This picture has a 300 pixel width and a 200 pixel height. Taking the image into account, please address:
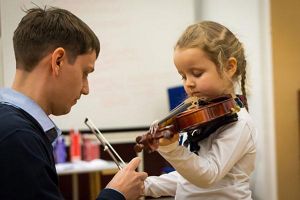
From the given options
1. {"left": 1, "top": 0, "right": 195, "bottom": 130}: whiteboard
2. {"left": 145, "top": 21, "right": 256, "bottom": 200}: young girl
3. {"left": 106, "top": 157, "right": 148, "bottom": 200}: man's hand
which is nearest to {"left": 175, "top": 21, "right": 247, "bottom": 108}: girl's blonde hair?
{"left": 145, "top": 21, "right": 256, "bottom": 200}: young girl

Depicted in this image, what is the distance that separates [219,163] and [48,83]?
1.84 ft

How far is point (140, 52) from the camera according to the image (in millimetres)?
3500

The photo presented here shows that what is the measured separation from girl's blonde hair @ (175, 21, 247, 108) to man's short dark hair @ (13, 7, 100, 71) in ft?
→ 1.28

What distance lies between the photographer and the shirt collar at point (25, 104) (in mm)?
1029

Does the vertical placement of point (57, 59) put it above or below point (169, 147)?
above

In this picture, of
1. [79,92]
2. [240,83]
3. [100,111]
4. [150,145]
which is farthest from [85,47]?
[100,111]

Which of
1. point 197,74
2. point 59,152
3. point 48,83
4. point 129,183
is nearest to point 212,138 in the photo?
point 197,74

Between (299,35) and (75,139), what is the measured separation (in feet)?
6.02

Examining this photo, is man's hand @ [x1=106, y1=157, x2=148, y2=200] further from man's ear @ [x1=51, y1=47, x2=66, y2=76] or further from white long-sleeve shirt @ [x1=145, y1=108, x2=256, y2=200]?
man's ear @ [x1=51, y1=47, x2=66, y2=76]

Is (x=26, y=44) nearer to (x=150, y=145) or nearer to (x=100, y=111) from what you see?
(x=150, y=145)

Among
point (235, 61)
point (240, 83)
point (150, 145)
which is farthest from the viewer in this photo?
point (240, 83)

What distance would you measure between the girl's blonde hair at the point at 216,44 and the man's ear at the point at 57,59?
17.5 inches

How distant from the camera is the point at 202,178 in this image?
3.92ft

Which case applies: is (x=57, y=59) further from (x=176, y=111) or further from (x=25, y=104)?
(x=176, y=111)
